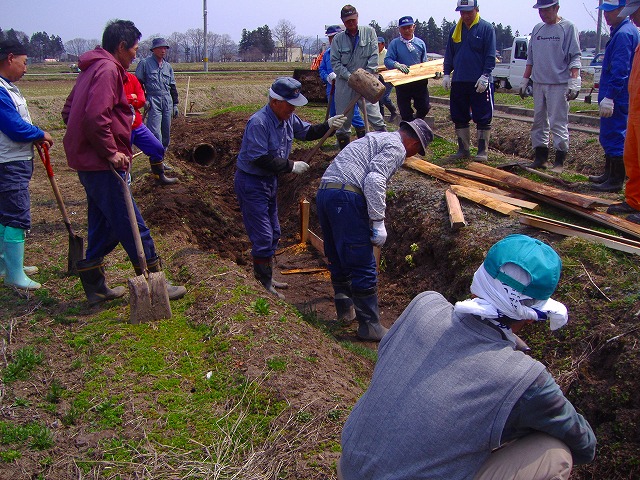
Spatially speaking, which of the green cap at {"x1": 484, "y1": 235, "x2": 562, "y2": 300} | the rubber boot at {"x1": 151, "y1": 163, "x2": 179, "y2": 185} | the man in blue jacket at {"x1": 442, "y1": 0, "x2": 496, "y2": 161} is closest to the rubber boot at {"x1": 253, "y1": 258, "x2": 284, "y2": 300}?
the rubber boot at {"x1": 151, "y1": 163, "x2": 179, "y2": 185}

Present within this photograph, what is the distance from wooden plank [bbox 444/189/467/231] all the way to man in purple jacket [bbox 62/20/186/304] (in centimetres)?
308

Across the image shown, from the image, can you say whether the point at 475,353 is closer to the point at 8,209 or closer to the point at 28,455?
the point at 28,455

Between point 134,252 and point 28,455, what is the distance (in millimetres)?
2027

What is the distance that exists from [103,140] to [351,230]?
2.17 metres

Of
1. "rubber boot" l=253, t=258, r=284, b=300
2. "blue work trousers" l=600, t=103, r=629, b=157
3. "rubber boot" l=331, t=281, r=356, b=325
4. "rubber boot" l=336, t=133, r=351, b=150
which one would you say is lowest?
"rubber boot" l=331, t=281, r=356, b=325

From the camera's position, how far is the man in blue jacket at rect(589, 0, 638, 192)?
6.84 metres

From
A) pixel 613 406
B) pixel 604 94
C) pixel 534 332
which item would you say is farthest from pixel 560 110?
pixel 613 406

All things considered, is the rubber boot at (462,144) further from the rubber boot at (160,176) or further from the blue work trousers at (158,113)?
the blue work trousers at (158,113)

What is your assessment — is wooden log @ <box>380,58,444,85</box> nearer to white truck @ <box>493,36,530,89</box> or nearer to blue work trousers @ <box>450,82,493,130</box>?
blue work trousers @ <box>450,82,493,130</box>

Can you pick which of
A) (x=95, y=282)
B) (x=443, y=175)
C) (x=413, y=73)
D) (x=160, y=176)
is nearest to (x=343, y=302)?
(x=95, y=282)

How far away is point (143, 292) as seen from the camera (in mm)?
4875

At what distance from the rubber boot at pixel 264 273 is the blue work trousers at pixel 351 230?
894mm

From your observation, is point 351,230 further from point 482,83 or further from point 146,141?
point 482,83

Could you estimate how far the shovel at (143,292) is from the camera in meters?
4.86
